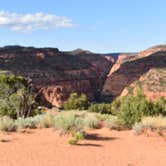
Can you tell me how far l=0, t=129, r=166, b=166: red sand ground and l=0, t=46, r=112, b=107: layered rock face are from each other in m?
47.6

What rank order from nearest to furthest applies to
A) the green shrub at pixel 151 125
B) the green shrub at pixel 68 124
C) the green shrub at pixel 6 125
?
the green shrub at pixel 68 124
the green shrub at pixel 6 125
the green shrub at pixel 151 125

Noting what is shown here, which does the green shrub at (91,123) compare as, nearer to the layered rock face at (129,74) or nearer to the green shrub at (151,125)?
the green shrub at (151,125)

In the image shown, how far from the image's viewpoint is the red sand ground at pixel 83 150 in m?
11.1

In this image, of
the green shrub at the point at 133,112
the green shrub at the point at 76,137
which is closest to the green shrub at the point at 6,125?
the green shrub at the point at 76,137

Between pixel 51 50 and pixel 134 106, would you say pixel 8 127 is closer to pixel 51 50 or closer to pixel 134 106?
pixel 134 106

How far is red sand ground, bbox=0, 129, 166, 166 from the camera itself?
1113 cm

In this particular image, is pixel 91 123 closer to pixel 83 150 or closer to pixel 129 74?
pixel 83 150

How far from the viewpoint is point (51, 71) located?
80.7 metres

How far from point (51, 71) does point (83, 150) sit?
68605 millimetres

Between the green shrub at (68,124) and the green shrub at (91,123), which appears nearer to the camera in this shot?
the green shrub at (68,124)

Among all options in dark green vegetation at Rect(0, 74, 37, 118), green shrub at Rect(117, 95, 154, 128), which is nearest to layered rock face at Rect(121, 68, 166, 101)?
dark green vegetation at Rect(0, 74, 37, 118)

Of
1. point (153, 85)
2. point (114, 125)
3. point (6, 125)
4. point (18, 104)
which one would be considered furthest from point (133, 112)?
point (153, 85)

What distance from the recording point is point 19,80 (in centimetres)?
3250

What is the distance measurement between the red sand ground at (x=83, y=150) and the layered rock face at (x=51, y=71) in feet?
156
